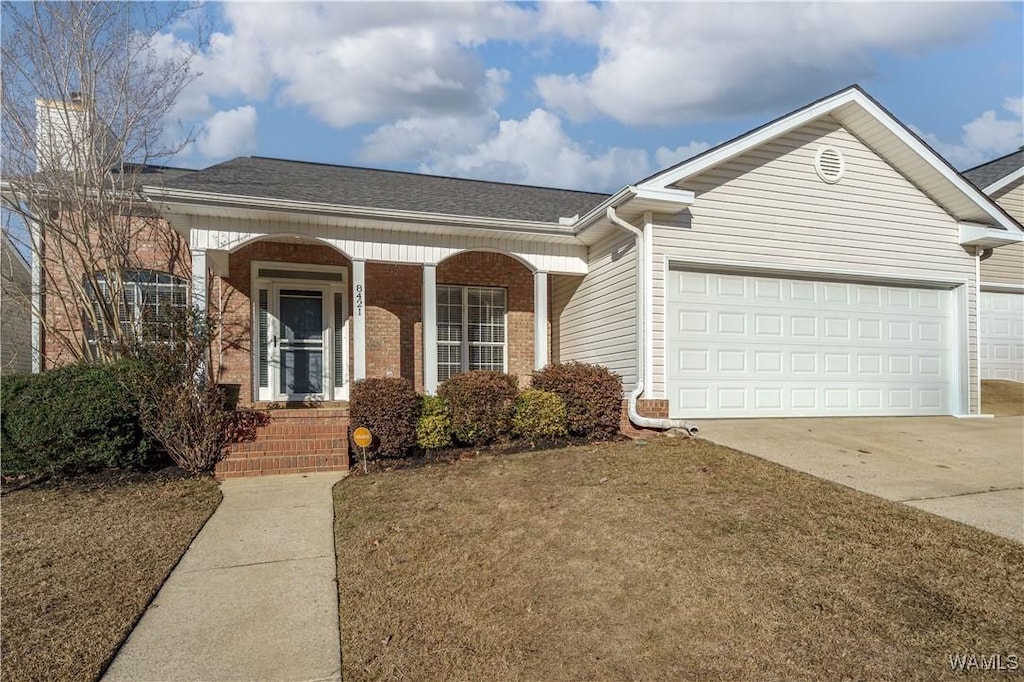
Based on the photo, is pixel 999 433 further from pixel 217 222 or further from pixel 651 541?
pixel 217 222

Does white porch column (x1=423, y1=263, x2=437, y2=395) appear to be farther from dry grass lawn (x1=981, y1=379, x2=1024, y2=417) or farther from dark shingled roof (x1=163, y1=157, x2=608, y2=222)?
dry grass lawn (x1=981, y1=379, x2=1024, y2=417)

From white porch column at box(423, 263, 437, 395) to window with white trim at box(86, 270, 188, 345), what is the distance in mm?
3240

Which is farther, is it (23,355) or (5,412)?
(23,355)

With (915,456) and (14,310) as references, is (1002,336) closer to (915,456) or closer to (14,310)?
(915,456)

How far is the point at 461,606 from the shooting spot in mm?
3754

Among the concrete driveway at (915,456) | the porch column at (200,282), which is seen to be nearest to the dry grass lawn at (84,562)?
the porch column at (200,282)

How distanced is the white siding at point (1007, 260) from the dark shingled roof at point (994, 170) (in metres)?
0.29

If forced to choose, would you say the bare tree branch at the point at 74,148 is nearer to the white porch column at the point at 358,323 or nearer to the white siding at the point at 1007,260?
the white porch column at the point at 358,323

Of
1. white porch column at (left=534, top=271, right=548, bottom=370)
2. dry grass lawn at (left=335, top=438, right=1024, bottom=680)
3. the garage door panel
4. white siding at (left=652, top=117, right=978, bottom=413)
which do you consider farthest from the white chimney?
the garage door panel

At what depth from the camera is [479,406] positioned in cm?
816

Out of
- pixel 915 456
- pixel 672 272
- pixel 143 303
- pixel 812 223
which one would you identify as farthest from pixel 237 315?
pixel 915 456

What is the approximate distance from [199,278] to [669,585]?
723cm

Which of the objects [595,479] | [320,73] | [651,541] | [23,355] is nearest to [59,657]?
[651,541]

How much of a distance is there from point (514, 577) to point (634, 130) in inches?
599
